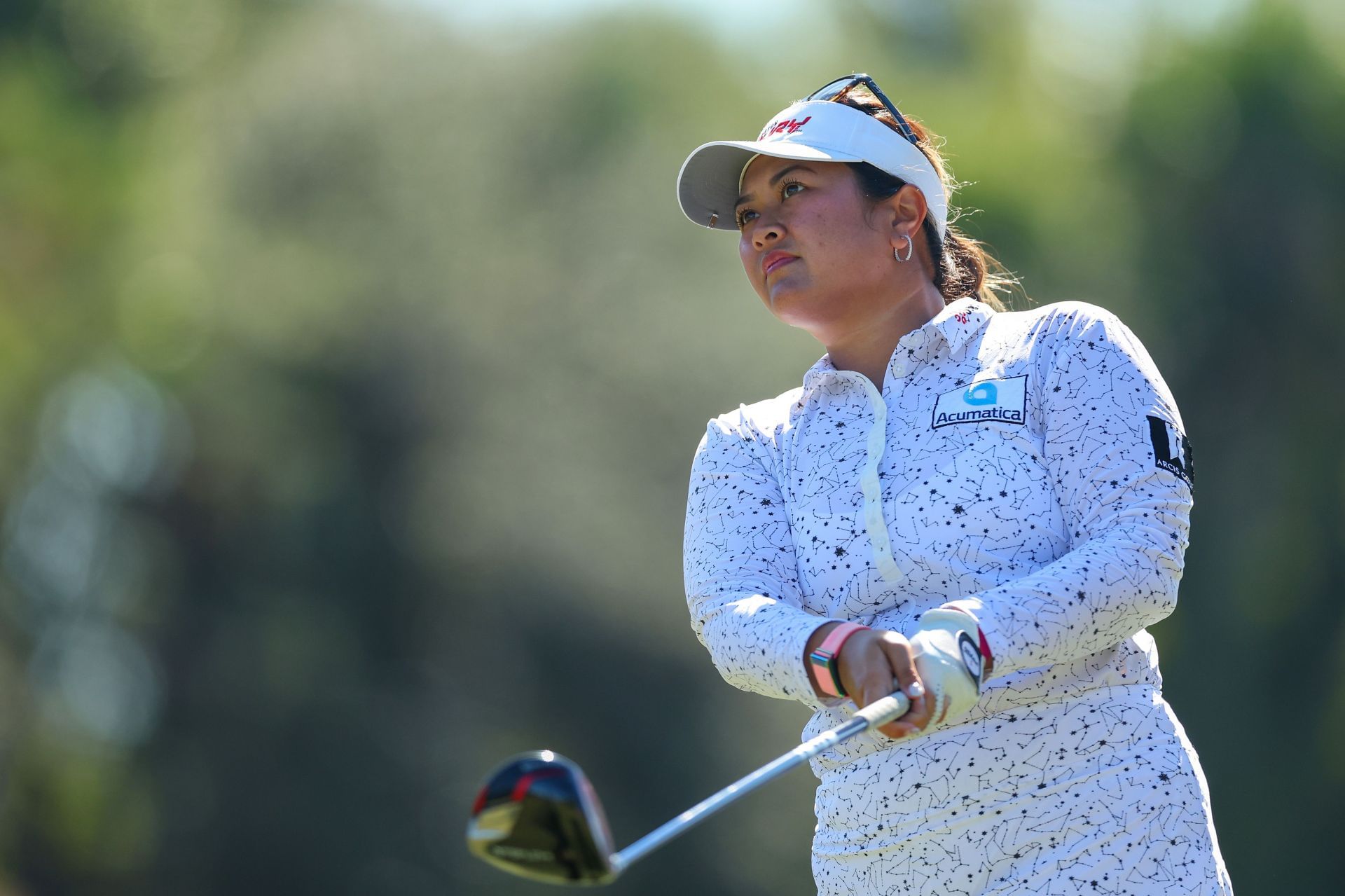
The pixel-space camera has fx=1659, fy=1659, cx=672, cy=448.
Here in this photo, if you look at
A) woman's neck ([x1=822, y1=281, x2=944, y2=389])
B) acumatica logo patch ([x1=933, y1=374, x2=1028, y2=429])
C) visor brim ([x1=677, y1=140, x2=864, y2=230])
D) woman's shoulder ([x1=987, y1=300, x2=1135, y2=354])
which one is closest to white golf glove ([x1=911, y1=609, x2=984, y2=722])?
acumatica logo patch ([x1=933, y1=374, x2=1028, y2=429])

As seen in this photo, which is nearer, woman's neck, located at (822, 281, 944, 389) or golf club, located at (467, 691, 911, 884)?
golf club, located at (467, 691, 911, 884)

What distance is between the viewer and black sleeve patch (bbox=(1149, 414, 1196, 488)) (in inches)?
92.3

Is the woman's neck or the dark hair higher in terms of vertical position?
the dark hair

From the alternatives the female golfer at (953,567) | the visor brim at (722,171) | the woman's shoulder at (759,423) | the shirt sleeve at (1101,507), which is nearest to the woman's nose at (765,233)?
the female golfer at (953,567)

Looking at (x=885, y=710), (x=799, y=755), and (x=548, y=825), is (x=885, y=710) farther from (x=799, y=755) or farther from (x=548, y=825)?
(x=548, y=825)

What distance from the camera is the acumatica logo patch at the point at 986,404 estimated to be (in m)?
2.45

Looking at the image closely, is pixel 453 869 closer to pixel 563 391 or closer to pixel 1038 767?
pixel 563 391

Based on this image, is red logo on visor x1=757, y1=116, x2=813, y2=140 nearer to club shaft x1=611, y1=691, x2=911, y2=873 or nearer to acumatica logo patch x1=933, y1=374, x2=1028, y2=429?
acumatica logo patch x1=933, y1=374, x2=1028, y2=429

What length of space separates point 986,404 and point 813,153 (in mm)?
578

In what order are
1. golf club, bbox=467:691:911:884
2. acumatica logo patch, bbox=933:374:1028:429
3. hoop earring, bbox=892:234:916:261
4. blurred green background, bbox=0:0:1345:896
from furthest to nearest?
blurred green background, bbox=0:0:1345:896
hoop earring, bbox=892:234:916:261
acumatica logo patch, bbox=933:374:1028:429
golf club, bbox=467:691:911:884

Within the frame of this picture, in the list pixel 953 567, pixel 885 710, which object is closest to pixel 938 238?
pixel 953 567

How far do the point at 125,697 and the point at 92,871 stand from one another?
1.34 m

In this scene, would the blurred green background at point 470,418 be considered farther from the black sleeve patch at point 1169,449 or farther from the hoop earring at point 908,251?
the black sleeve patch at point 1169,449

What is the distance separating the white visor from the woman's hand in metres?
0.93
